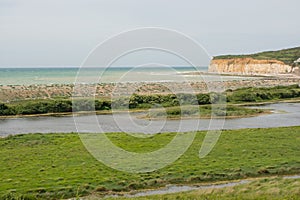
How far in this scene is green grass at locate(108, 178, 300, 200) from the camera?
14.4 m

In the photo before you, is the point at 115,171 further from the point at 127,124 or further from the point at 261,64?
the point at 261,64

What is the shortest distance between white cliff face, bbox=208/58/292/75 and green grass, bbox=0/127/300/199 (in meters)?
118

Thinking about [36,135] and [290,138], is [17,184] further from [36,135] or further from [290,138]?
[290,138]

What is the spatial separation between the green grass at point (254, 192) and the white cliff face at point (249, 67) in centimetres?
12823

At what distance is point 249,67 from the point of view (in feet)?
543

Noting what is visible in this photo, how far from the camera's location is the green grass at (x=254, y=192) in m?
14.4

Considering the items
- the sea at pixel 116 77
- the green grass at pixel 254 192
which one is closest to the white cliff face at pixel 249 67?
the sea at pixel 116 77

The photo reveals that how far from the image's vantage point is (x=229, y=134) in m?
31.8

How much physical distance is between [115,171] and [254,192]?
25.2 ft

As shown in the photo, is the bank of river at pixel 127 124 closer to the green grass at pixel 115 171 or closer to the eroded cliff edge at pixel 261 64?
the green grass at pixel 115 171

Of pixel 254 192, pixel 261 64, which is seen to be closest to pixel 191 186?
pixel 254 192

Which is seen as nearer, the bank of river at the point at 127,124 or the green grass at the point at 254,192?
the green grass at the point at 254,192

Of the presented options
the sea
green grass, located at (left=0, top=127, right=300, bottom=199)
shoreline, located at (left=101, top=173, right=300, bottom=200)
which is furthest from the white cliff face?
shoreline, located at (left=101, top=173, right=300, bottom=200)

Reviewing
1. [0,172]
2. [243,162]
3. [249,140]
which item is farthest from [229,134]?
[0,172]
